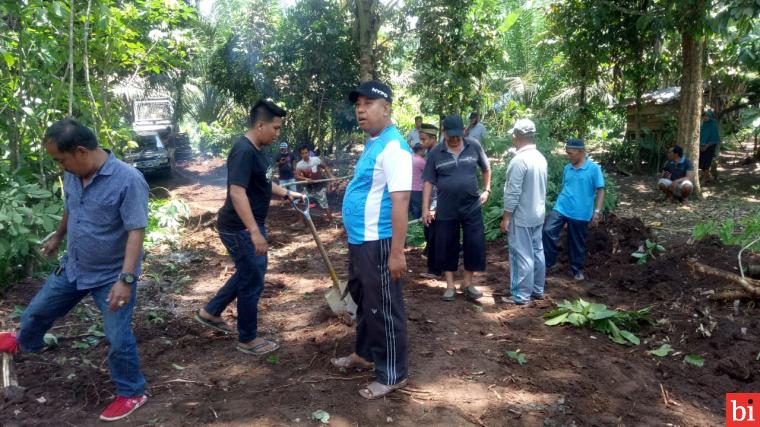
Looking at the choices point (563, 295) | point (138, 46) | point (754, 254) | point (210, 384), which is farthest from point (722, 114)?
point (210, 384)

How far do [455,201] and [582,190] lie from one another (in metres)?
1.52

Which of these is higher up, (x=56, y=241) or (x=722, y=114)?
(x=722, y=114)

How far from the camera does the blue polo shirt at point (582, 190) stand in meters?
5.76

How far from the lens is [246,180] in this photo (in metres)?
3.71

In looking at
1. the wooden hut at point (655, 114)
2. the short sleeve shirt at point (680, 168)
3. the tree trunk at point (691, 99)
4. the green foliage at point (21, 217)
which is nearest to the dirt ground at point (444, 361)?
the green foliage at point (21, 217)

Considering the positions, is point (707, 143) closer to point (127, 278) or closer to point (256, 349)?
point (256, 349)

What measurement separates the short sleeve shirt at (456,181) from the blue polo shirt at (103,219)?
9.59 ft

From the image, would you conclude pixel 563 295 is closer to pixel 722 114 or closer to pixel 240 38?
pixel 722 114

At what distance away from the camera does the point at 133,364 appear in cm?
324

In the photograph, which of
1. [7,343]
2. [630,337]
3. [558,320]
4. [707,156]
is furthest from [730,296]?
[707,156]

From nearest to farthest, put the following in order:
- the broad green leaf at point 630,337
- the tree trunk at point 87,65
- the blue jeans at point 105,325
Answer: the blue jeans at point 105,325 < the broad green leaf at point 630,337 < the tree trunk at point 87,65

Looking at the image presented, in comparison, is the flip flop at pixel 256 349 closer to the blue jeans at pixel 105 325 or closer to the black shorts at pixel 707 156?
the blue jeans at pixel 105 325

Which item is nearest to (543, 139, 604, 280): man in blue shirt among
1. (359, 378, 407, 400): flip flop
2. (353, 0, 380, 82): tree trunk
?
(359, 378, 407, 400): flip flop

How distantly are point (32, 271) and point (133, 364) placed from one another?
3.59 metres
